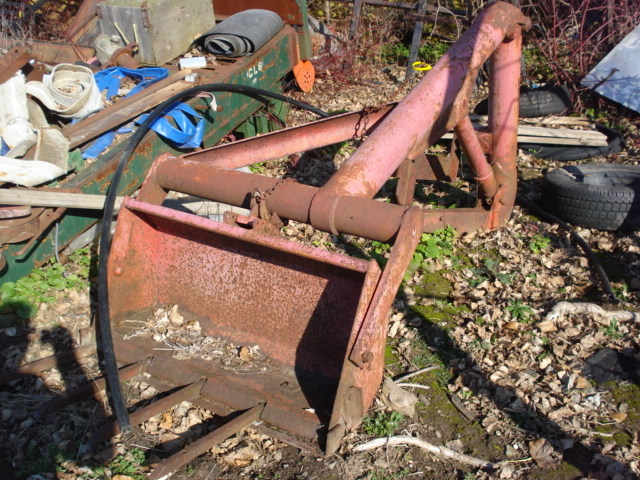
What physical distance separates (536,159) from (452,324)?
3270mm

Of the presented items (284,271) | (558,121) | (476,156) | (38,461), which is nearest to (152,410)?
(38,461)

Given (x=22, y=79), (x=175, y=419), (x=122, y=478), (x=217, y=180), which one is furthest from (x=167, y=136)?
(x=122, y=478)

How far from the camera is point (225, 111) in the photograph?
19.2ft

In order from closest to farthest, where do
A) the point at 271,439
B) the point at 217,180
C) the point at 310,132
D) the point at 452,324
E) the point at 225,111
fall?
the point at 271,439 → the point at 217,180 → the point at 452,324 → the point at 310,132 → the point at 225,111

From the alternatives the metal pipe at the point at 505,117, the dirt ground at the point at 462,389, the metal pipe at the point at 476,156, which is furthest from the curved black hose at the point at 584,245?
the metal pipe at the point at 476,156

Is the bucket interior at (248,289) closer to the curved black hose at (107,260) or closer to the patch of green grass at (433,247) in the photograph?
the curved black hose at (107,260)

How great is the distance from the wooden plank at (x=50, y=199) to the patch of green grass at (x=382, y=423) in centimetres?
243

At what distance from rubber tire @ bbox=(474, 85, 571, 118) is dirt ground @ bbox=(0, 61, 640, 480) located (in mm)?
2748

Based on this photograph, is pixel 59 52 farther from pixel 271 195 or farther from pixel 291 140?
pixel 271 195

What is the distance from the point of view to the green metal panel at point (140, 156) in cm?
433

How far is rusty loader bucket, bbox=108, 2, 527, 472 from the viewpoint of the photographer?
2957mm

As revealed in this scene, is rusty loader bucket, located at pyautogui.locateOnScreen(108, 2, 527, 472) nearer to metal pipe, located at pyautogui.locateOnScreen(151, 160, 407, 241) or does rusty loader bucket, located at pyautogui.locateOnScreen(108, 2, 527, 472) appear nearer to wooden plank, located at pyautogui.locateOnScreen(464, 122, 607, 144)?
metal pipe, located at pyautogui.locateOnScreen(151, 160, 407, 241)

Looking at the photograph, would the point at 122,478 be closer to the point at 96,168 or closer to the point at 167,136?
the point at 96,168

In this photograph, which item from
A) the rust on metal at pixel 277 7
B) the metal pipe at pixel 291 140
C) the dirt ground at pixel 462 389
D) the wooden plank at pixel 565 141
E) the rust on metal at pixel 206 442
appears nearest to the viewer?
the rust on metal at pixel 206 442
